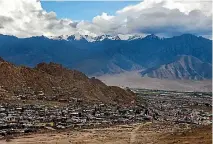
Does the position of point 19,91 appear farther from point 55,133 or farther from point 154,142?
point 154,142

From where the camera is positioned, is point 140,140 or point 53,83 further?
point 53,83

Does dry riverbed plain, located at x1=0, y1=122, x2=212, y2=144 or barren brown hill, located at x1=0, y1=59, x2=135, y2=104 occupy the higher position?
barren brown hill, located at x1=0, y1=59, x2=135, y2=104

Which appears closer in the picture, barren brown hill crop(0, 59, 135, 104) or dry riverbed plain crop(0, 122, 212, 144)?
dry riverbed plain crop(0, 122, 212, 144)

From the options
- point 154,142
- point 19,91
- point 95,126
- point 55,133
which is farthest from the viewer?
point 19,91

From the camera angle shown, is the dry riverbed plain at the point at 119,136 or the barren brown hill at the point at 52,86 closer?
the dry riverbed plain at the point at 119,136

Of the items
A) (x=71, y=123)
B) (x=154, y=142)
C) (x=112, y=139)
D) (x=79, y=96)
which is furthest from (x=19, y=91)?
(x=154, y=142)

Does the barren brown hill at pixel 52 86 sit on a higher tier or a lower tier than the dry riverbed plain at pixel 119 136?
higher
